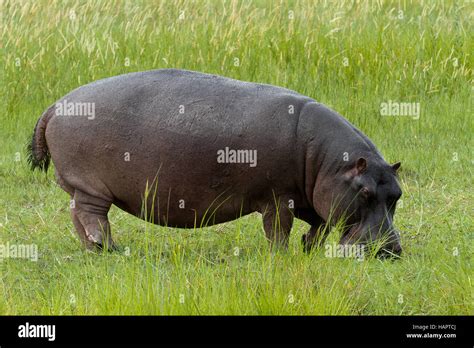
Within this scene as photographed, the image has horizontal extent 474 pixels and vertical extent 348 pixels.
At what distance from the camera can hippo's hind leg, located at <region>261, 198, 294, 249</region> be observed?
566cm

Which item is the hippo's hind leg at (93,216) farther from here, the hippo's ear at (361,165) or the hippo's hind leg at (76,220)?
the hippo's ear at (361,165)

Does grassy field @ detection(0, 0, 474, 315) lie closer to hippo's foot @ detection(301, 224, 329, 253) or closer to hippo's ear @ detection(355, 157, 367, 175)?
hippo's foot @ detection(301, 224, 329, 253)

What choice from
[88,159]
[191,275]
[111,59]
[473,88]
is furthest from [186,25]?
[191,275]

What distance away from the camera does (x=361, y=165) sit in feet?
17.9

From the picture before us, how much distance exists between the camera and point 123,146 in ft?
18.7

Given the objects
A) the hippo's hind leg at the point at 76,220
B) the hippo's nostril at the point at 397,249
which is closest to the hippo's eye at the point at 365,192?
the hippo's nostril at the point at 397,249

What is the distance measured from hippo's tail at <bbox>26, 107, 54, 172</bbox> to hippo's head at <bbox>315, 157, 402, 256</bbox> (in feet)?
5.86

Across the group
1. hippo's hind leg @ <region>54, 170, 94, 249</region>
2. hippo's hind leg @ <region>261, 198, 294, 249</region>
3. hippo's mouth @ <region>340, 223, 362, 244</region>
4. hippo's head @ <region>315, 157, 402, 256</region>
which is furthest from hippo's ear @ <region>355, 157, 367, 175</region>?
hippo's hind leg @ <region>54, 170, 94, 249</region>

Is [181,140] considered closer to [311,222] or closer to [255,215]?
[311,222]

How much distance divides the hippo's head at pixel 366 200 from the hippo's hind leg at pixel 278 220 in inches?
9.9
